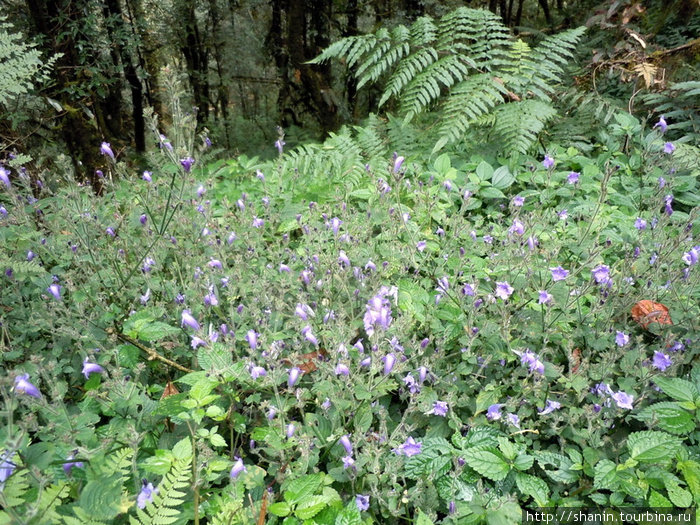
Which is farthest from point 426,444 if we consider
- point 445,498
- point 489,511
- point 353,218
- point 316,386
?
point 353,218

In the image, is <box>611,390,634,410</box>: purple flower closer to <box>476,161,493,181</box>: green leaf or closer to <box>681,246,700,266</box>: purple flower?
<box>681,246,700,266</box>: purple flower

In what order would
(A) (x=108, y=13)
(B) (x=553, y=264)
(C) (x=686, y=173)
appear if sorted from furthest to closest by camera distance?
(A) (x=108, y=13) → (C) (x=686, y=173) → (B) (x=553, y=264)

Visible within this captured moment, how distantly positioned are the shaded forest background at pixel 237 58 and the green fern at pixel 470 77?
53cm

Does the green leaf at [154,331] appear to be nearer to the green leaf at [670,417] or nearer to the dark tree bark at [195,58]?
the green leaf at [670,417]

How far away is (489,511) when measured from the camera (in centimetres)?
133

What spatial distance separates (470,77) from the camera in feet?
11.5

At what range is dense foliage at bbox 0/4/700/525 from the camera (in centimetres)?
137

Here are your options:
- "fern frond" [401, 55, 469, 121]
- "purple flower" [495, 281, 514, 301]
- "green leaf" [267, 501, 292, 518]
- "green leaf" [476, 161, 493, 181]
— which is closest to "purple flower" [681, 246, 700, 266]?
"purple flower" [495, 281, 514, 301]

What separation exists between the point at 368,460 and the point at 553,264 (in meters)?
1.15

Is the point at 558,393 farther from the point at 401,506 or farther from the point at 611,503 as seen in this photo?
the point at 401,506

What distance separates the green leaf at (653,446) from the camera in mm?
1411

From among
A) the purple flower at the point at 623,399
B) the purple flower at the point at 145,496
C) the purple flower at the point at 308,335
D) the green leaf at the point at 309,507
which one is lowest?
the green leaf at the point at 309,507

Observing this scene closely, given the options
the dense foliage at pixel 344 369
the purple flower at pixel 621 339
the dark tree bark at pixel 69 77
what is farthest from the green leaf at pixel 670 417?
the dark tree bark at pixel 69 77

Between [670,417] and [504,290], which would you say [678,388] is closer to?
[670,417]
